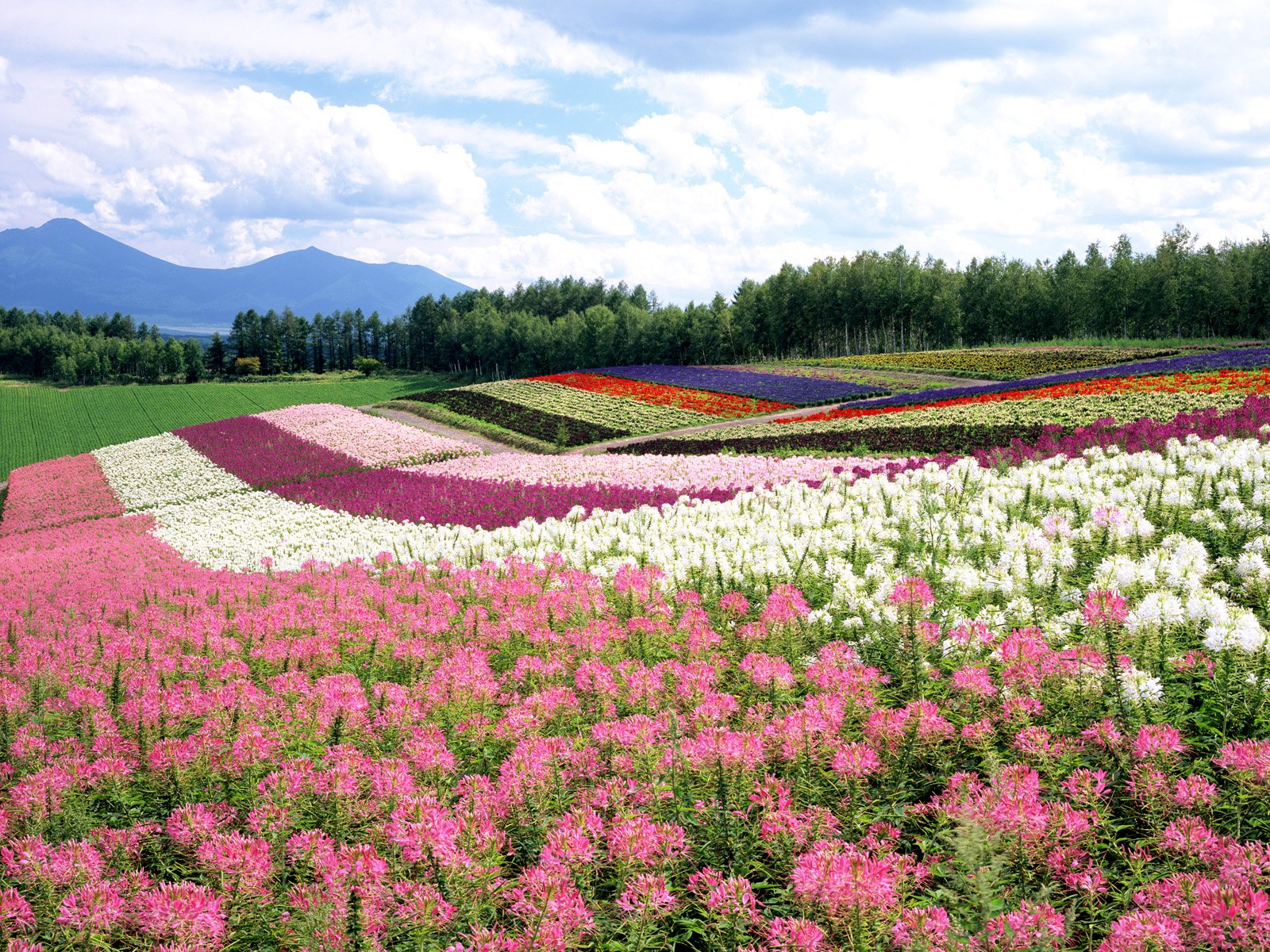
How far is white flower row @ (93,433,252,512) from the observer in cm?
3303

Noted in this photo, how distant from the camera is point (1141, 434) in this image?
15.7m

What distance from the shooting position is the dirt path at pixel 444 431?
43.9 metres

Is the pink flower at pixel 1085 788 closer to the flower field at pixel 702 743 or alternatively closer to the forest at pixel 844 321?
Result: the flower field at pixel 702 743

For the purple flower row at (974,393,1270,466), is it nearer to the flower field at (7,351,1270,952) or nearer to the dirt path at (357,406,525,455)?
the flower field at (7,351,1270,952)

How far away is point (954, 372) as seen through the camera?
5641 centimetres

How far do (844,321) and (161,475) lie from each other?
72.1 m

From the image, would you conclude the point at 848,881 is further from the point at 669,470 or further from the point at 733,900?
the point at 669,470

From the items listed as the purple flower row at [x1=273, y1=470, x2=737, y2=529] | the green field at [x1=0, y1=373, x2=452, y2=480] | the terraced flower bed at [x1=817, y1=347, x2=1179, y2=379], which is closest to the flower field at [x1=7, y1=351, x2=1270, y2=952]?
the purple flower row at [x1=273, y1=470, x2=737, y2=529]

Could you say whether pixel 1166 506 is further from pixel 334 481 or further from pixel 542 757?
pixel 334 481

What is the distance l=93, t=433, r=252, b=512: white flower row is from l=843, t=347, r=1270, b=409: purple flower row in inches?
1289

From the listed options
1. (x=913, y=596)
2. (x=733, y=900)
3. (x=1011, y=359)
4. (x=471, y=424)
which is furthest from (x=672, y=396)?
(x=733, y=900)

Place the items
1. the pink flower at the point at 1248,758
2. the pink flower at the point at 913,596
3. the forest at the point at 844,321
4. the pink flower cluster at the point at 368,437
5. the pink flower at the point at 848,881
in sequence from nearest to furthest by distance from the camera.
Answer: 1. the pink flower at the point at 848,881
2. the pink flower at the point at 1248,758
3. the pink flower at the point at 913,596
4. the pink flower cluster at the point at 368,437
5. the forest at the point at 844,321

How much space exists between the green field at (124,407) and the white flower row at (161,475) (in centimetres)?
1244

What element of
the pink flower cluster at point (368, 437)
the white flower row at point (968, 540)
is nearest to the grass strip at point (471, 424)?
the pink flower cluster at point (368, 437)
